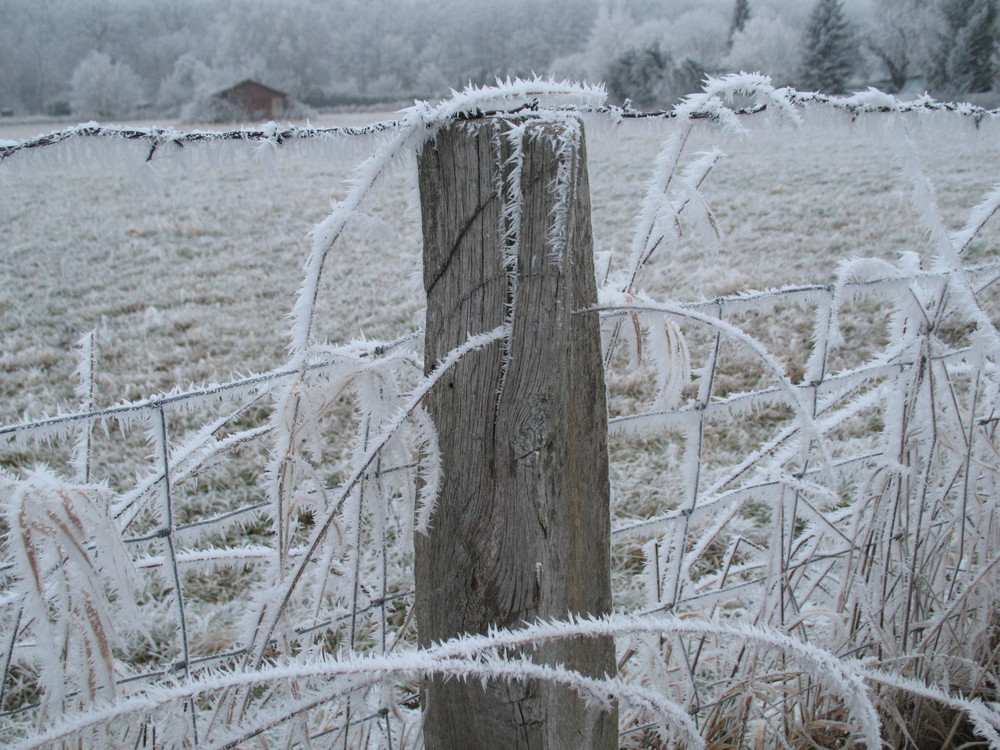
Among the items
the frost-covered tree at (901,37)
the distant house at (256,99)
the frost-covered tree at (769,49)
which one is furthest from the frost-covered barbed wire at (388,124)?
the distant house at (256,99)

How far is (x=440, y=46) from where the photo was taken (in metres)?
12.8

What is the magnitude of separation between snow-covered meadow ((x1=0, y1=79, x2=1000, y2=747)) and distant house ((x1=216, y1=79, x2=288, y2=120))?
8.64 meters

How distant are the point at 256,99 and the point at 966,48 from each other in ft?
56.0

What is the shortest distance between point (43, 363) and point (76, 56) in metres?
17.1

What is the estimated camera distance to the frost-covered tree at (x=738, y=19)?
17.8m

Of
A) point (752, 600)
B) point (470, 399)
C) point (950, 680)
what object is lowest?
point (752, 600)

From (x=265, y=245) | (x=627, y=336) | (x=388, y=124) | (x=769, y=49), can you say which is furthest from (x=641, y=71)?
(x=388, y=124)

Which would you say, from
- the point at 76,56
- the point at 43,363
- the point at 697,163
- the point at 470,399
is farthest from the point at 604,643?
the point at 76,56

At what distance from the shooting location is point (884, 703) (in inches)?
40.5

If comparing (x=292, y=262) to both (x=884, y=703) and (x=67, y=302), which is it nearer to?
(x=67, y=302)

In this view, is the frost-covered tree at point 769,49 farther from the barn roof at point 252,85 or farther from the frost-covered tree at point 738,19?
the barn roof at point 252,85

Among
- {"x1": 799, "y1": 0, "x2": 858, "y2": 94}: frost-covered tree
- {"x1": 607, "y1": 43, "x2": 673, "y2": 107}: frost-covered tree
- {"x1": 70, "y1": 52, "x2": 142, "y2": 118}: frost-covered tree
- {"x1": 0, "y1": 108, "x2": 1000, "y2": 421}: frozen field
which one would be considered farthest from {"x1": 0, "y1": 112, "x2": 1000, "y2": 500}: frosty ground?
{"x1": 70, "y1": 52, "x2": 142, "y2": 118}: frost-covered tree

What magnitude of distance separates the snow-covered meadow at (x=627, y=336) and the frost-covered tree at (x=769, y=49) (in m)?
8.55

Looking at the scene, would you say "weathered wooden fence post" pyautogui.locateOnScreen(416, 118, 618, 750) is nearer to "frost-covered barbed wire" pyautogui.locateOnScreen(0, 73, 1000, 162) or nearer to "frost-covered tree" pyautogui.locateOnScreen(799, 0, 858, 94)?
"frost-covered barbed wire" pyautogui.locateOnScreen(0, 73, 1000, 162)
